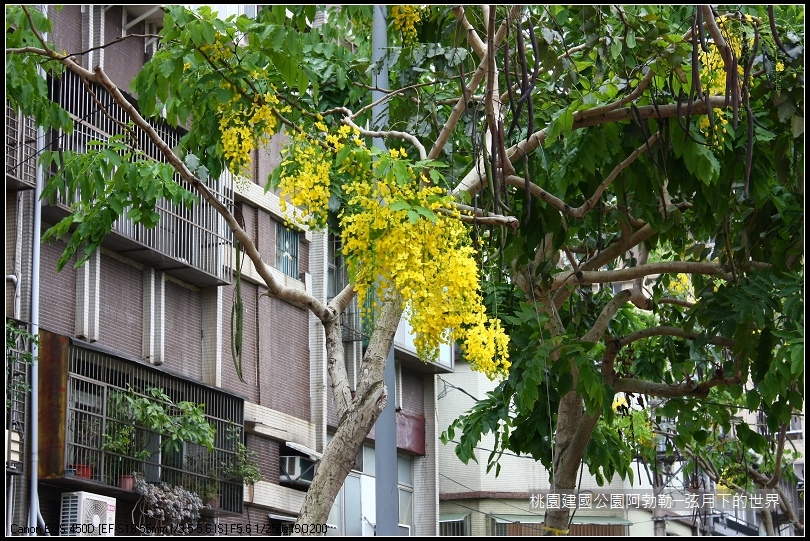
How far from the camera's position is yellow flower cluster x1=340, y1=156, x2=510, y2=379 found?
6.91m

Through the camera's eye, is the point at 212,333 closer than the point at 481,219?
No

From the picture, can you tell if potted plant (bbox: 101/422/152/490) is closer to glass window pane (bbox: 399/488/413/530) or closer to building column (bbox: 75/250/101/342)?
building column (bbox: 75/250/101/342)

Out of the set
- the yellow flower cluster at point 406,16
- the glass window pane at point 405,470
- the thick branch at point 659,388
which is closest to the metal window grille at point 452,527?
the glass window pane at point 405,470

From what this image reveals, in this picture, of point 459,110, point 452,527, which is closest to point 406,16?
point 459,110

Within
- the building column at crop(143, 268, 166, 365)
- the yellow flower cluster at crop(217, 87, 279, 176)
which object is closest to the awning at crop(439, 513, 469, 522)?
the building column at crop(143, 268, 166, 365)

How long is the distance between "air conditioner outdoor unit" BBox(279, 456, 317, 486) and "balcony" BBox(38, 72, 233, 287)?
2729 millimetres

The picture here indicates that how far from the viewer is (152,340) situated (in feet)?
53.7

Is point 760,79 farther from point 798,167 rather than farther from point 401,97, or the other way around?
point 401,97

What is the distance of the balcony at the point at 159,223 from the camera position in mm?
14805

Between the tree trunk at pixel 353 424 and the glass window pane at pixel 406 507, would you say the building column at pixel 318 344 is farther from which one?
the tree trunk at pixel 353 424

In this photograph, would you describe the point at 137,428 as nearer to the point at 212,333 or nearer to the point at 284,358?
the point at 212,333

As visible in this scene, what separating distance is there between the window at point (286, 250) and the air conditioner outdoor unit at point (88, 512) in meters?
5.61

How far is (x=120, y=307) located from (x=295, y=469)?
13.4 ft

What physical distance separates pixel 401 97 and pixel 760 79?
9.08 ft
